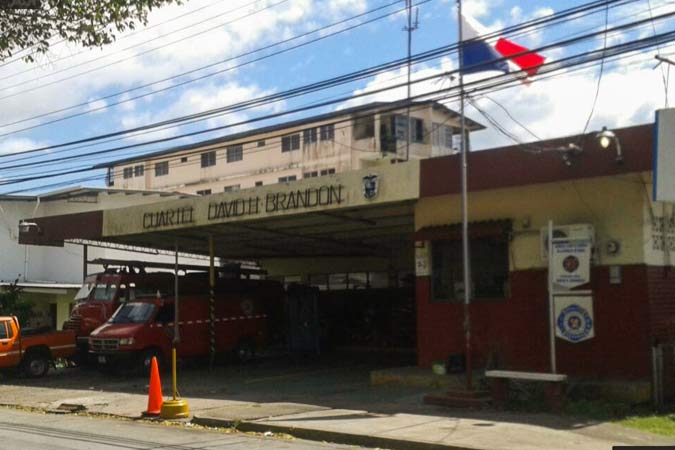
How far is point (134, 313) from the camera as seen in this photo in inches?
953

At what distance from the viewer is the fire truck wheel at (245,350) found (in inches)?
1041

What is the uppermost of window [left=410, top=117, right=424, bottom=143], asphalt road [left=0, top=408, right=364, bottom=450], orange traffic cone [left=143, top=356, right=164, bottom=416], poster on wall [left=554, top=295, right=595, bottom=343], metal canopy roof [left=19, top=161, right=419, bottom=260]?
window [left=410, top=117, right=424, bottom=143]

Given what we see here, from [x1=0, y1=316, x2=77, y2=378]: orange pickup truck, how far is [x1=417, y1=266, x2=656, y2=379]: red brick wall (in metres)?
11.8

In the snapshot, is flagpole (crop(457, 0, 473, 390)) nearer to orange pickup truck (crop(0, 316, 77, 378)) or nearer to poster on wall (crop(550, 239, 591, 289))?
poster on wall (crop(550, 239, 591, 289))

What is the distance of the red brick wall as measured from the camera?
15594 mm

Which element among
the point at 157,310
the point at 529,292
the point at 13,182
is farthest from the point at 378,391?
the point at 13,182

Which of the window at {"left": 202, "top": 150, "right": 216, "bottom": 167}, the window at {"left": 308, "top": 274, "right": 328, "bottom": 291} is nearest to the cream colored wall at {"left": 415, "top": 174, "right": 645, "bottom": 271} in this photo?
the window at {"left": 308, "top": 274, "right": 328, "bottom": 291}

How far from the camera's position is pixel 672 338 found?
579 inches

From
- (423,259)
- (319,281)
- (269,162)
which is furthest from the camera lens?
(269,162)

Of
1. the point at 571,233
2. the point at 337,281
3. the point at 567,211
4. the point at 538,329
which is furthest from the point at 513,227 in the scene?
the point at 337,281

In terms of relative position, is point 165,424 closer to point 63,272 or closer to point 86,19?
point 86,19

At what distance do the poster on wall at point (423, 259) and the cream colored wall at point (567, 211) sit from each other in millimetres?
689

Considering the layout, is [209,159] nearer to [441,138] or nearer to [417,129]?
[417,129]

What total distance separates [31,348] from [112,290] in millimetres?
2955
